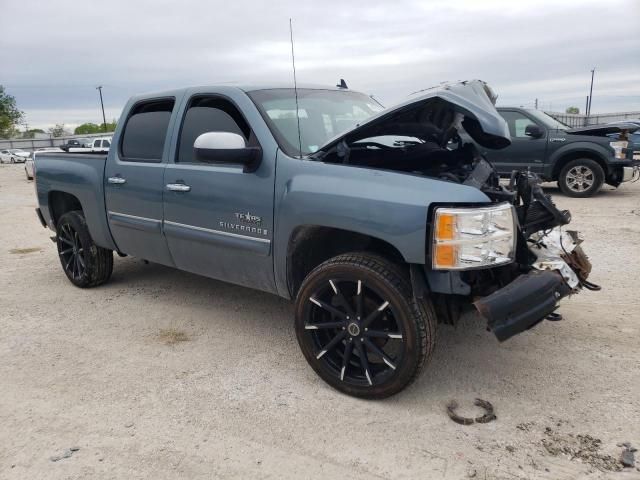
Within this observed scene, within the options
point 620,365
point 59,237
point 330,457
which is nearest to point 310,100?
point 330,457

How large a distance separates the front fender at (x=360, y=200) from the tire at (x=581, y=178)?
8202mm

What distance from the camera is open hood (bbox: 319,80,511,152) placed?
2.78 m

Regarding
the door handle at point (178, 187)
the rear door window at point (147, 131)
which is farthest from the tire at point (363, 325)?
the rear door window at point (147, 131)

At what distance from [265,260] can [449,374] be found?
141cm

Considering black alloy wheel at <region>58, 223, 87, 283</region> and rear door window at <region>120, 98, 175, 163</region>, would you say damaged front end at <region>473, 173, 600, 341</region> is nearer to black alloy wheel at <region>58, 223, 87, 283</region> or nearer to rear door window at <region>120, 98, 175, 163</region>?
rear door window at <region>120, 98, 175, 163</region>

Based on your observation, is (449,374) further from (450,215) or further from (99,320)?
(99,320)

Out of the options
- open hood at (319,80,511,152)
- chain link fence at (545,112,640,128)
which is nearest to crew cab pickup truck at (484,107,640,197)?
open hood at (319,80,511,152)

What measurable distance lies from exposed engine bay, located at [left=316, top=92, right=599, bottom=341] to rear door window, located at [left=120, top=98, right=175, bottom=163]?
66.5 inches

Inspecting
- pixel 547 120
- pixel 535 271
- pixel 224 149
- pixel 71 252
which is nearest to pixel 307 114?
pixel 224 149

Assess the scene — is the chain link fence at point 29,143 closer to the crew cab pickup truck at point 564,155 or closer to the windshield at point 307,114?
the crew cab pickup truck at point 564,155

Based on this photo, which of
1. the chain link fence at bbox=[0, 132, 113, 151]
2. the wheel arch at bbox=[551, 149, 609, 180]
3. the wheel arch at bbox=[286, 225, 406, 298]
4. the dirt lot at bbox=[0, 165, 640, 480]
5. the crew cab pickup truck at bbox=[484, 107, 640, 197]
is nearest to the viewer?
the dirt lot at bbox=[0, 165, 640, 480]

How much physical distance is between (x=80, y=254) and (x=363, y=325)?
11.6 ft

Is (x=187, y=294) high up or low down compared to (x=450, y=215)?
down

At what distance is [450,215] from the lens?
8.45ft
